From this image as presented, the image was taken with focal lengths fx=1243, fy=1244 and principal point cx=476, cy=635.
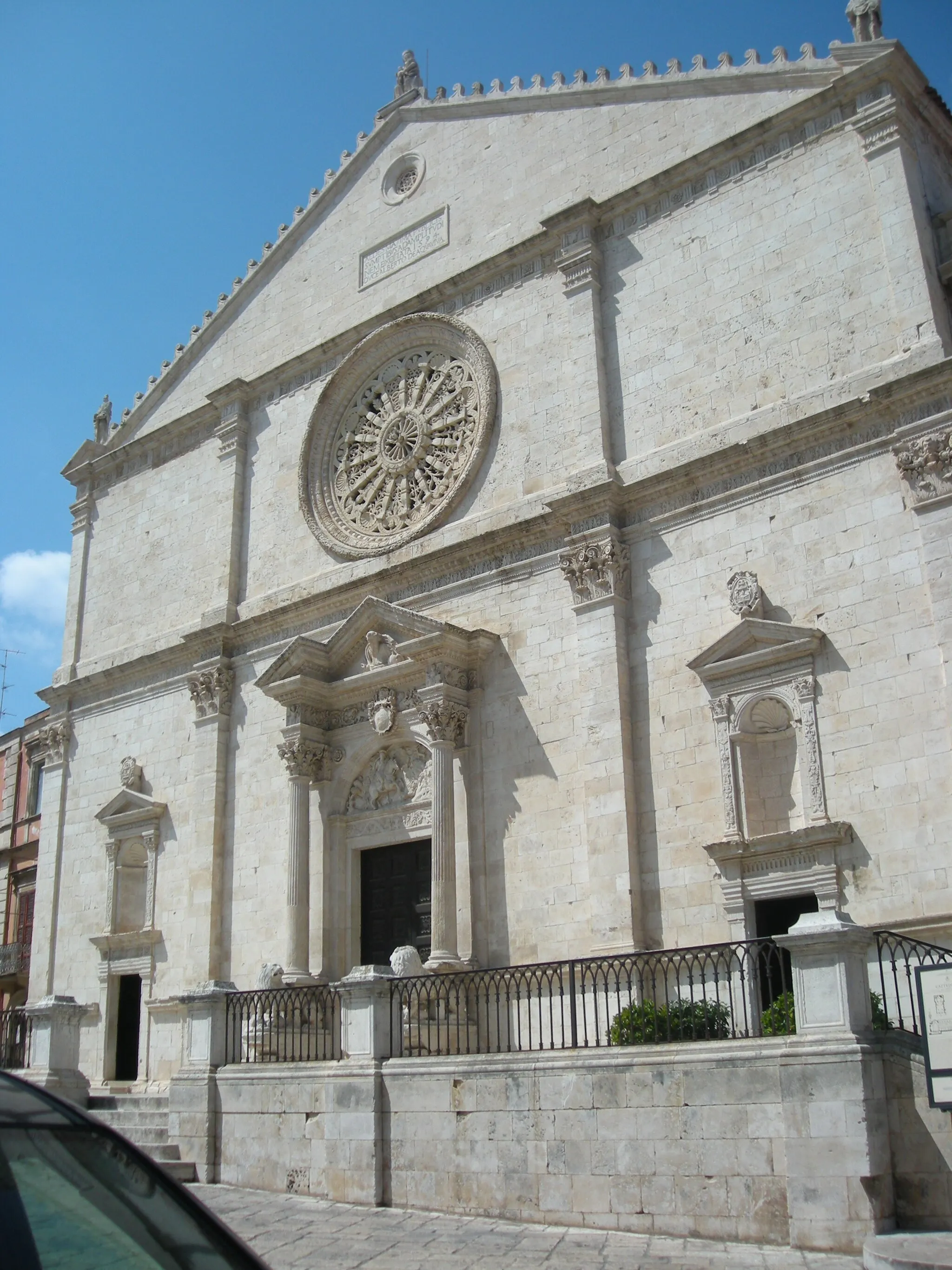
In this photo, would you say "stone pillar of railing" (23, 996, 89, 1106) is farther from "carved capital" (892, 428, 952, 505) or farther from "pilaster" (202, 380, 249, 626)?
"carved capital" (892, 428, 952, 505)

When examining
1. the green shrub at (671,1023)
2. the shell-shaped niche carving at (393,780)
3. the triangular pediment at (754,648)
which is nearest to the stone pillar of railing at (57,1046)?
the shell-shaped niche carving at (393,780)

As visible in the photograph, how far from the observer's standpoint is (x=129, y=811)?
21.6 m

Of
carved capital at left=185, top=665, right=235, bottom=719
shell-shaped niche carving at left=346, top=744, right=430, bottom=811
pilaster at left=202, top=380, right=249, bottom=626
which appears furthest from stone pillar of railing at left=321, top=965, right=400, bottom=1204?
pilaster at left=202, top=380, right=249, bottom=626

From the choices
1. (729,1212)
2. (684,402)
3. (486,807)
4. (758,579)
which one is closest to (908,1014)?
(729,1212)

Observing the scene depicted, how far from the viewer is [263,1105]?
43.7ft

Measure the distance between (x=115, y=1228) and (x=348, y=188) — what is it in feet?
71.7

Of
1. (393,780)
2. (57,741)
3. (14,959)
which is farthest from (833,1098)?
(14,959)

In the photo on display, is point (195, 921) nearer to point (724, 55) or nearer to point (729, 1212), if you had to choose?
point (729, 1212)

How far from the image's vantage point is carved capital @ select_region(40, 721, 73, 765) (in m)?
23.6

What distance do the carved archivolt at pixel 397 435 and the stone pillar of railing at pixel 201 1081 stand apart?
24.4 ft

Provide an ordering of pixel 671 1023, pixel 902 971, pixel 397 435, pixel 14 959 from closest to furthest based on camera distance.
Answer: pixel 671 1023 < pixel 902 971 < pixel 397 435 < pixel 14 959

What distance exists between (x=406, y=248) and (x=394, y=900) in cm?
1073

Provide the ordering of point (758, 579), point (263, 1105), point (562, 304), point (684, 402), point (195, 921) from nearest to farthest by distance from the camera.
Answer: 1. point (263, 1105)
2. point (758, 579)
3. point (684, 402)
4. point (562, 304)
5. point (195, 921)

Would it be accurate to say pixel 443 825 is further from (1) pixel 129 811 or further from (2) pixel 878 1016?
(1) pixel 129 811
